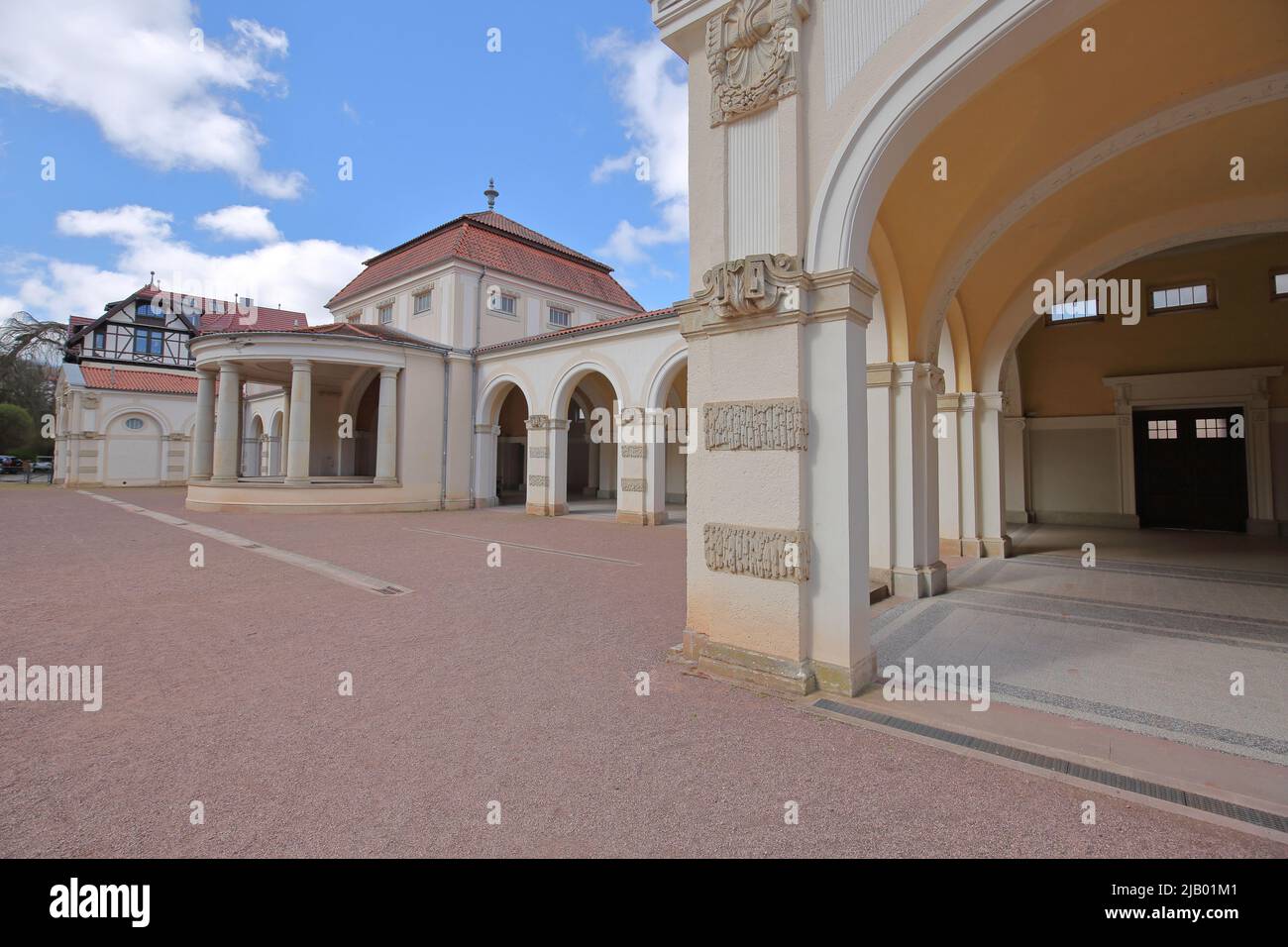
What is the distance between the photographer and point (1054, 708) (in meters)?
3.84

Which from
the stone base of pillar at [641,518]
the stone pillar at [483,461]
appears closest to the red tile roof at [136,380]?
the stone pillar at [483,461]

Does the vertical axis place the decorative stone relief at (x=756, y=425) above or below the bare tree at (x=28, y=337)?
below

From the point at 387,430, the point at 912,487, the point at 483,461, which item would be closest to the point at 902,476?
the point at 912,487

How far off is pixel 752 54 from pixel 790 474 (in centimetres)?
322

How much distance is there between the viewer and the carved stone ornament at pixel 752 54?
13.9 ft

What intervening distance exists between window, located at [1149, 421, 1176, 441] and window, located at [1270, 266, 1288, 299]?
3157mm

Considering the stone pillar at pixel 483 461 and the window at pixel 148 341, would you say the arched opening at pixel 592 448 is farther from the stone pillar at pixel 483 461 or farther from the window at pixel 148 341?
the window at pixel 148 341

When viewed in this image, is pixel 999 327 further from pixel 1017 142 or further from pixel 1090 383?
pixel 1090 383

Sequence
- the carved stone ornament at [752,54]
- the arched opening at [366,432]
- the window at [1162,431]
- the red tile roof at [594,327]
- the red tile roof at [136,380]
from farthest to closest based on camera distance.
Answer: the red tile roof at [136,380], the arched opening at [366,432], the red tile roof at [594,327], the window at [1162,431], the carved stone ornament at [752,54]

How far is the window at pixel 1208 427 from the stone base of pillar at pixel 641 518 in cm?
1303

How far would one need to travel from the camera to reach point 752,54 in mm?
4453

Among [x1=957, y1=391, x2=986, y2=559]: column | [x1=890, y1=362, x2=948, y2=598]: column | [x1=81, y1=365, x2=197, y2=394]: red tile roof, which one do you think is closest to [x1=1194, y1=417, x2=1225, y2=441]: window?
[x1=957, y1=391, x2=986, y2=559]: column

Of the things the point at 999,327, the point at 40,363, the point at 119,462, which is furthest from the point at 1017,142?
the point at 40,363
